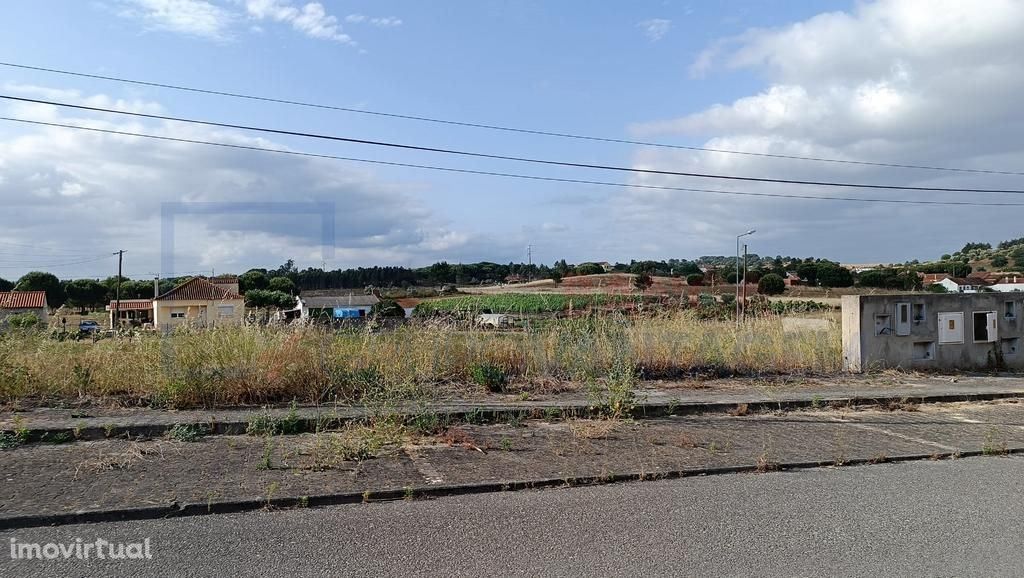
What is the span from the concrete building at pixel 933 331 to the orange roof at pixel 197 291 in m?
18.6

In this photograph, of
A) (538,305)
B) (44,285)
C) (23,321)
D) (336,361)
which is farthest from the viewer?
(44,285)

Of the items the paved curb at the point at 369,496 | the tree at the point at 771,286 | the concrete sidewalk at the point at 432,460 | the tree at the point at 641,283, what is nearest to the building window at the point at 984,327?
the concrete sidewalk at the point at 432,460

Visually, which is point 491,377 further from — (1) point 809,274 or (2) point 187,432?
(1) point 809,274

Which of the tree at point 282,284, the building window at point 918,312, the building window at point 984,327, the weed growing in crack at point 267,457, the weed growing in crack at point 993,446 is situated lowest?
the weed growing in crack at point 993,446

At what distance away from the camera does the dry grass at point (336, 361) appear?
9555 mm

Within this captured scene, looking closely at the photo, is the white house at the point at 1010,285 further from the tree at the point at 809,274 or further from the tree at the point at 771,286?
the tree at the point at 771,286

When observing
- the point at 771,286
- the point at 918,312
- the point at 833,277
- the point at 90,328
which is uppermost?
the point at 833,277

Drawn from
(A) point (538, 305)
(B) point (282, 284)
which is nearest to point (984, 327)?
(A) point (538, 305)

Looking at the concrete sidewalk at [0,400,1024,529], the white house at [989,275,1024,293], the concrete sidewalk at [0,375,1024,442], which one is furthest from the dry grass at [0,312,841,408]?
the white house at [989,275,1024,293]

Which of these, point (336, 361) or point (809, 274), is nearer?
point (336, 361)

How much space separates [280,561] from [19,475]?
3.43 metres

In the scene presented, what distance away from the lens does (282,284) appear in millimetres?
36375

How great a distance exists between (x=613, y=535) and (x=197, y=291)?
23673 mm

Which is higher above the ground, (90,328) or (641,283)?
(641,283)
